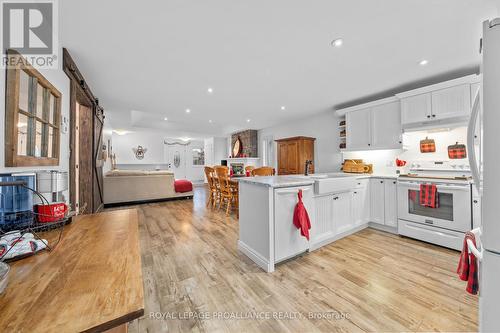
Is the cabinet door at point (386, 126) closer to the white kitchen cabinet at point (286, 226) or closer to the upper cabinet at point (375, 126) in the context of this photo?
the upper cabinet at point (375, 126)

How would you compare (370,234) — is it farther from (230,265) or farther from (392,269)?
(230,265)

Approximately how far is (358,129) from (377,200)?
4.68 ft

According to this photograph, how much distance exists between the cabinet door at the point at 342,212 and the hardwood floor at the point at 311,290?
0.80 feet

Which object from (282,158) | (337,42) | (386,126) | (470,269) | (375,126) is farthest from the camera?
(282,158)

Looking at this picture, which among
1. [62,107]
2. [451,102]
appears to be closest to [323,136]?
[451,102]

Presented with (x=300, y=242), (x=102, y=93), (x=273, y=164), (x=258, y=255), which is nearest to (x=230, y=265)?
(x=258, y=255)

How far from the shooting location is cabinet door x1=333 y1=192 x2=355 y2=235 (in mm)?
2786

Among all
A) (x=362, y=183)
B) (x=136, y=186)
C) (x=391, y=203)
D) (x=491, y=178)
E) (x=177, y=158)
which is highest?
(x=177, y=158)

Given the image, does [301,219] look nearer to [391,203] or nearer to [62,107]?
[391,203]

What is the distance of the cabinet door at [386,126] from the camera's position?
321cm

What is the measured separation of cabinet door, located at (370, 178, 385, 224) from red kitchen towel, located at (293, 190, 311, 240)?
1.94m

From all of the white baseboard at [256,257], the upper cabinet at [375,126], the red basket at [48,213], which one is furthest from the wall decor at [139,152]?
the upper cabinet at [375,126]

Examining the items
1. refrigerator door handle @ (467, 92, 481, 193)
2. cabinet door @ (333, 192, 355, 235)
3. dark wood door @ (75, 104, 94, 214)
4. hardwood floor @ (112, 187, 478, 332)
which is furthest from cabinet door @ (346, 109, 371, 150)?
dark wood door @ (75, 104, 94, 214)

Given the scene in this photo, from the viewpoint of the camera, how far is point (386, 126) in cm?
336
